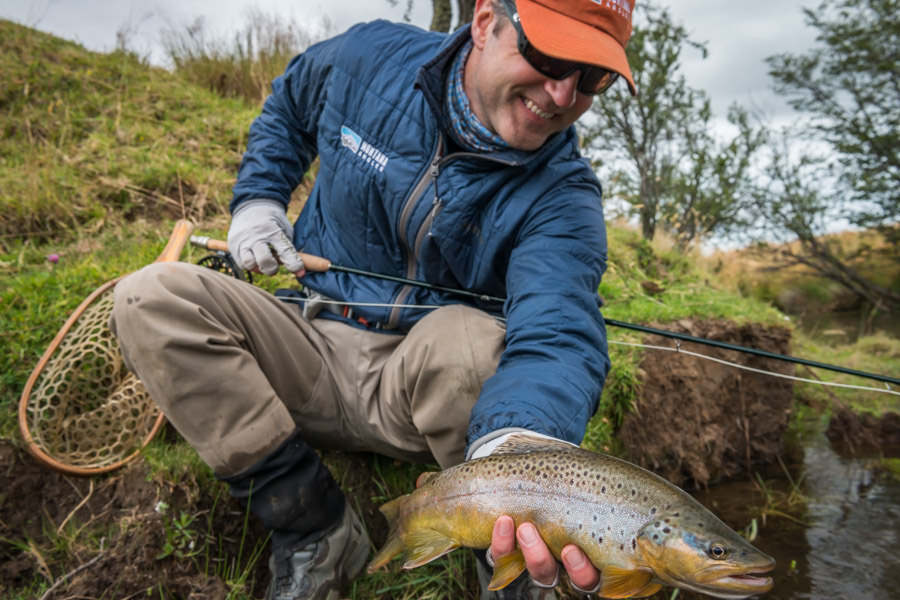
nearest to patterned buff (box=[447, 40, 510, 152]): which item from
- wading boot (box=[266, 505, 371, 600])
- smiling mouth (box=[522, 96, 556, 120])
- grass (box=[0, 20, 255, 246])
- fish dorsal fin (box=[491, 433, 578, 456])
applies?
smiling mouth (box=[522, 96, 556, 120])

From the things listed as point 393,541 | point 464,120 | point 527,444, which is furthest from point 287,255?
point 527,444

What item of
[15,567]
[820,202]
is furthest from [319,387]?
[820,202]

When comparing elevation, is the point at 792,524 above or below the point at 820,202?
Result: below

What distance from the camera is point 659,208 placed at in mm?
10656

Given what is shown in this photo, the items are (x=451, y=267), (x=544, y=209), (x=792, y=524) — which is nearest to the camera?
(x=544, y=209)

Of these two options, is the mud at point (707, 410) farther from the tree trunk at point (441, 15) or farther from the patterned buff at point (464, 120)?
the tree trunk at point (441, 15)

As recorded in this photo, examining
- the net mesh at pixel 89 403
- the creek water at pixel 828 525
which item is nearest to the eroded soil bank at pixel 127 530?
the net mesh at pixel 89 403

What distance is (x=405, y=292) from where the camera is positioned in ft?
8.68

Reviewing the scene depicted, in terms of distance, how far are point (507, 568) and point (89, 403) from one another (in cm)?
228

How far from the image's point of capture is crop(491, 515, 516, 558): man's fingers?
1575mm

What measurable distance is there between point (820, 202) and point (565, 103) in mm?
13612

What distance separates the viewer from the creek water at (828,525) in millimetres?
3184

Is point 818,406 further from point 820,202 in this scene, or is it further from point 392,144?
point 820,202

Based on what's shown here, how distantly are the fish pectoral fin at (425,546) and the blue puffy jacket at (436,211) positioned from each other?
1.03ft
